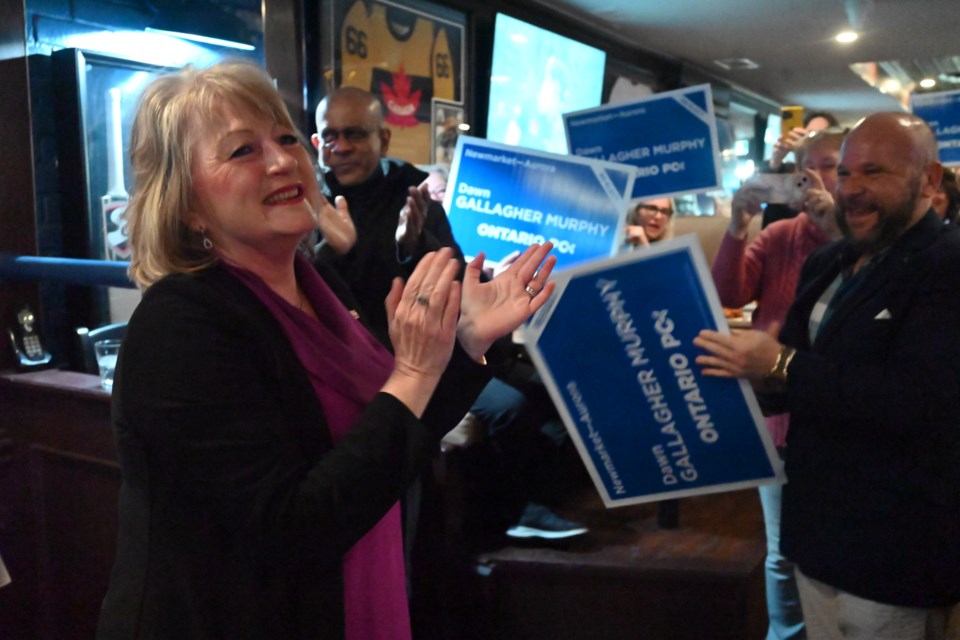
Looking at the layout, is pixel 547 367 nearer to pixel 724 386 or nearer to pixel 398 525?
pixel 724 386

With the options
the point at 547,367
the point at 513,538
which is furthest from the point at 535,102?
the point at 547,367

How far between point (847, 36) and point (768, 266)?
197 inches

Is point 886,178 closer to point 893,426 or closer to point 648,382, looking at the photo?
point 893,426

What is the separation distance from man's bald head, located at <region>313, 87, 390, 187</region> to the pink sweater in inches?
42.2

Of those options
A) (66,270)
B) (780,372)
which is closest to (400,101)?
(66,270)

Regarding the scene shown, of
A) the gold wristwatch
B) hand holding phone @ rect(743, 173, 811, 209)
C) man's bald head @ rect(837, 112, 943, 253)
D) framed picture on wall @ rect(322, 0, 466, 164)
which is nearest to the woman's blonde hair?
the gold wristwatch

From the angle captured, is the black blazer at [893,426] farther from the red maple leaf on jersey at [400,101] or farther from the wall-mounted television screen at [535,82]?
the wall-mounted television screen at [535,82]

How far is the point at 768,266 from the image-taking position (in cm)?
264

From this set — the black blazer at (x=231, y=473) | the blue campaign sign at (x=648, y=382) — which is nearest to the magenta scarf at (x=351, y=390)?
the black blazer at (x=231, y=473)

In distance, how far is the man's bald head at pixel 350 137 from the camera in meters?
2.38

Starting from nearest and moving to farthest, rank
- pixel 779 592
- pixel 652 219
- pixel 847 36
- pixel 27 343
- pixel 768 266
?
1. pixel 779 592
2. pixel 27 343
3. pixel 768 266
4. pixel 652 219
5. pixel 847 36

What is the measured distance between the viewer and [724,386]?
5.88 ft

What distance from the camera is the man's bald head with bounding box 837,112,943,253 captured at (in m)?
1.71

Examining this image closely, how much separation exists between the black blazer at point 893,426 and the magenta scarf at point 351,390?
86cm
